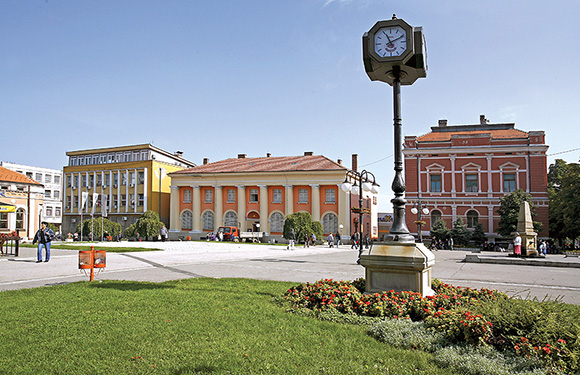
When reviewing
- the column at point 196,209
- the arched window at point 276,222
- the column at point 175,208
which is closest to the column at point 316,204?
the arched window at point 276,222

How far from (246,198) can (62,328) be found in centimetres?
5349

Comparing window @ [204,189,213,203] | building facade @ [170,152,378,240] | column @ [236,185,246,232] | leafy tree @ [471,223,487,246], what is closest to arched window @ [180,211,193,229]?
building facade @ [170,152,378,240]

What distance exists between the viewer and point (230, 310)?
6.74 meters

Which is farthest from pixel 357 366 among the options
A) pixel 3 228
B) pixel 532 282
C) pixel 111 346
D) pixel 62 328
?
pixel 3 228

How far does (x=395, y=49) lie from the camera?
7496mm

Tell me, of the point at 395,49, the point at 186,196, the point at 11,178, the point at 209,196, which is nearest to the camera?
the point at 395,49

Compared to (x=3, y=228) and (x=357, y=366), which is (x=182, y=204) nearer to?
(x=3, y=228)

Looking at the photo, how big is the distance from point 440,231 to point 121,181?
159ft

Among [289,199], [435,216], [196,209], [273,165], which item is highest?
[273,165]

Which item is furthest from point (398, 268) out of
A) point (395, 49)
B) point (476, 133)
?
point (476, 133)

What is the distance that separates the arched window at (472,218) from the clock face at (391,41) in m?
43.7

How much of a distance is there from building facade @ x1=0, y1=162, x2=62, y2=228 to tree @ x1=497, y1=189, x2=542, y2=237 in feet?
253

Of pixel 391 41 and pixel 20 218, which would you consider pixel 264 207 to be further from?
pixel 391 41

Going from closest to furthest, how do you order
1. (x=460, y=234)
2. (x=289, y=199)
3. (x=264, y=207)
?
(x=460, y=234) → (x=289, y=199) → (x=264, y=207)
